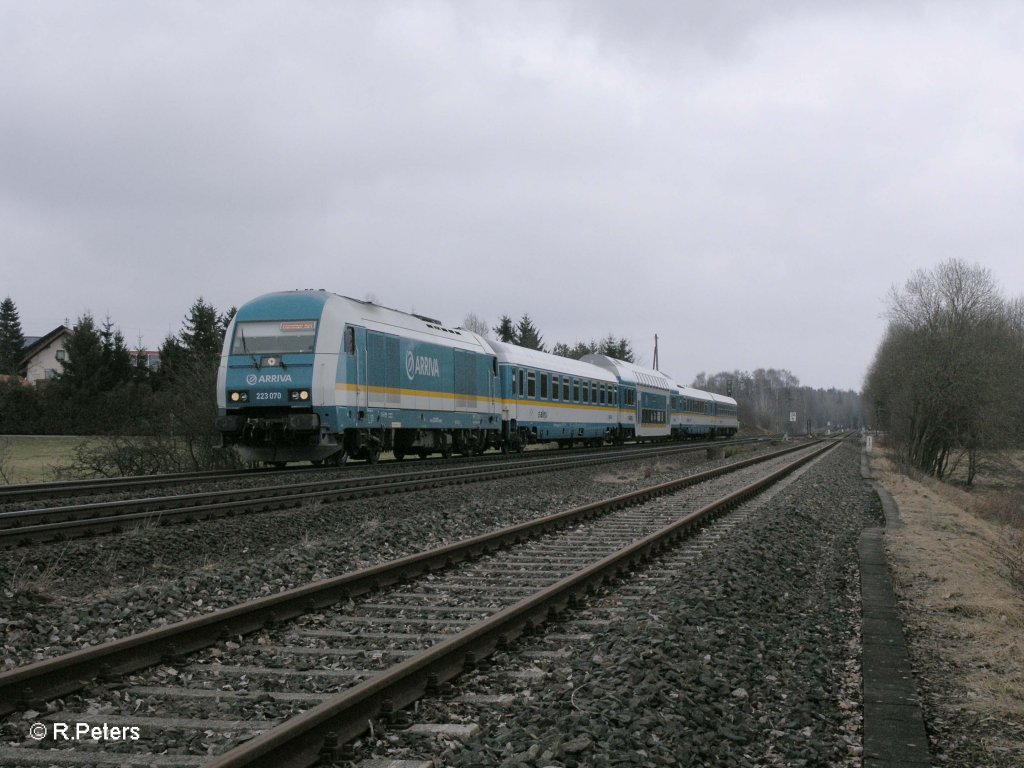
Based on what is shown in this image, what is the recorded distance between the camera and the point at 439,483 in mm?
16125

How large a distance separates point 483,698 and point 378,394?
14329mm

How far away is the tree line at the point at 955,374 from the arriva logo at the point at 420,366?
23.6 m

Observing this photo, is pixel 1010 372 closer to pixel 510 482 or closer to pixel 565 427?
pixel 565 427

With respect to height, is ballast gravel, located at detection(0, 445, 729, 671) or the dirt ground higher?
ballast gravel, located at detection(0, 445, 729, 671)

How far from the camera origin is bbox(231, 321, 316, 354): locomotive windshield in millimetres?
17125

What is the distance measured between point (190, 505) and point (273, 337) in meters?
5.95

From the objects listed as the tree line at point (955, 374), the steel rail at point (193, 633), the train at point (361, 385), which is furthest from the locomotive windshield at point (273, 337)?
the tree line at point (955, 374)

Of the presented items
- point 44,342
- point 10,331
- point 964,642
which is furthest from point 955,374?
point 10,331

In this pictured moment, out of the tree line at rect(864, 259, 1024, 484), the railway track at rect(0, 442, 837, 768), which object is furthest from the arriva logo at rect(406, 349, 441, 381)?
the tree line at rect(864, 259, 1024, 484)

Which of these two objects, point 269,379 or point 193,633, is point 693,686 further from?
point 269,379

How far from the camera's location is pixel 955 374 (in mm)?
38406

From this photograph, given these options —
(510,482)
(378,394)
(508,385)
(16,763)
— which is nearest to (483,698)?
(16,763)

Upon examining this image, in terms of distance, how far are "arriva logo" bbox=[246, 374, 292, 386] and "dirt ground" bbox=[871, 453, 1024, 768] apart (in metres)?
10.7

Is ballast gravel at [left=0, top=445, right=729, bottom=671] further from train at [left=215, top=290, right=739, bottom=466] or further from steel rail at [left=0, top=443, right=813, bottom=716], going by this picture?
train at [left=215, top=290, right=739, bottom=466]
